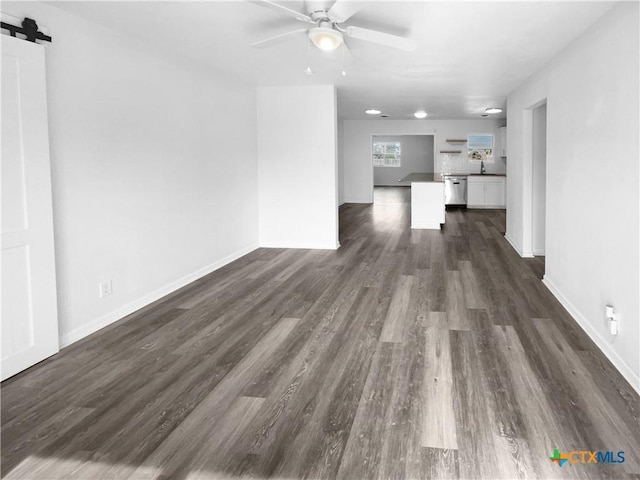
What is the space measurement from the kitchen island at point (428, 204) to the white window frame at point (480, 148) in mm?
3980

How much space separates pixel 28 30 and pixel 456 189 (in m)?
11.2

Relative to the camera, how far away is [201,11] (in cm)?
369

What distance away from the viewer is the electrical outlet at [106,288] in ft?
13.6

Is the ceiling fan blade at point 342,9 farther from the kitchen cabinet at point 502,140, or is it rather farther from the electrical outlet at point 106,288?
the kitchen cabinet at point 502,140

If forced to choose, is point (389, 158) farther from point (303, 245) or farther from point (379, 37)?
point (379, 37)

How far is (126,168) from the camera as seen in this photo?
174 inches

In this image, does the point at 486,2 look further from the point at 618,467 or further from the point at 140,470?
the point at 140,470

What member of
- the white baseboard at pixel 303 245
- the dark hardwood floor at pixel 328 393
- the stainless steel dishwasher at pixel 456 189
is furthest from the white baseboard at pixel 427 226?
the dark hardwood floor at pixel 328 393

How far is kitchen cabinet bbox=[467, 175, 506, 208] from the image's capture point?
1284 centimetres

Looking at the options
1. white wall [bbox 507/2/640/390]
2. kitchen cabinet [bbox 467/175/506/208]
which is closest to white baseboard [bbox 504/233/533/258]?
white wall [bbox 507/2/640/390]

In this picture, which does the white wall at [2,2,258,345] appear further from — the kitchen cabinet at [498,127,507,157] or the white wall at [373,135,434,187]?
the white wall at [373,135,434,187]

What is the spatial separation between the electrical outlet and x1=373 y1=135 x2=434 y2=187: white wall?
1712 centimetres

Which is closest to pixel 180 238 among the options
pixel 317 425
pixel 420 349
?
pixel 420 349

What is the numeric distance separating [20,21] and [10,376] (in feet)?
7.13
